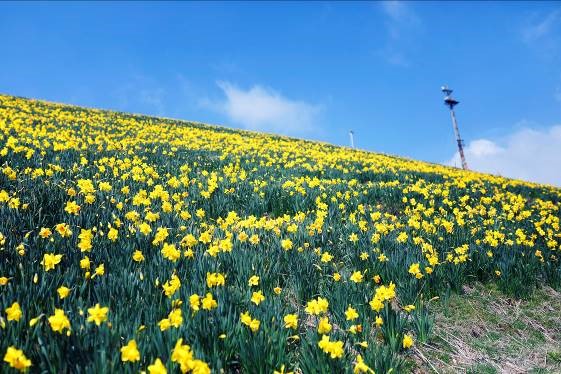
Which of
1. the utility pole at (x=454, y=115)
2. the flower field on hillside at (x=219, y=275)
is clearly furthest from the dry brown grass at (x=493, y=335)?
the utility pole at (x=454, y=115)

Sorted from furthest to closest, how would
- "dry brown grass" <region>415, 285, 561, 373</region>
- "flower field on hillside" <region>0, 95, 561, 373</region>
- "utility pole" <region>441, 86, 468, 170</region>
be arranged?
"utility pole" <region>441, 86, 468, 170</region> → "dry brown grass" <region>415, 285, 561, 373</region> → "flower field on hillside" <region>0, 95, 561, 373</region>

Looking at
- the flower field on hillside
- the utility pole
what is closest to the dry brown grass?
the flower field on hillside

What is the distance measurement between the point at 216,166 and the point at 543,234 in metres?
7.60

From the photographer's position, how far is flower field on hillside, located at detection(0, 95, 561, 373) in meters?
2.40

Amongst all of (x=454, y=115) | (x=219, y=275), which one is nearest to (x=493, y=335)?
(x=219, y=275)

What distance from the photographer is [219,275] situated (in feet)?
10.5

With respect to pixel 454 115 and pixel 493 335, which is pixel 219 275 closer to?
pixel 493 335

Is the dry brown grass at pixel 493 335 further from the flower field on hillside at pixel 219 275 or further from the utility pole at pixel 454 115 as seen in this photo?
the utility pole at pixel 454 115

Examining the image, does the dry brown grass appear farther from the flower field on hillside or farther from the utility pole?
the utility pole

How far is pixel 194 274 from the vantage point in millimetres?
3430

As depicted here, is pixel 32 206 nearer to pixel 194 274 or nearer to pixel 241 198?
pixel 194 274

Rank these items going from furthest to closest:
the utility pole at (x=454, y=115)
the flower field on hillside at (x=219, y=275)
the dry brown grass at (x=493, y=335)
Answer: the utility pole at (x=454, y=115)
the dry brown grass at (x=493, y=335)
the flower field on hillside at (x=219, y=275)

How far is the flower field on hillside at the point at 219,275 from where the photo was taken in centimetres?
240

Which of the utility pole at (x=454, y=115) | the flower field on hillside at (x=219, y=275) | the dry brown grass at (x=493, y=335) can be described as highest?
the utility pole at (x=454, y=115)
